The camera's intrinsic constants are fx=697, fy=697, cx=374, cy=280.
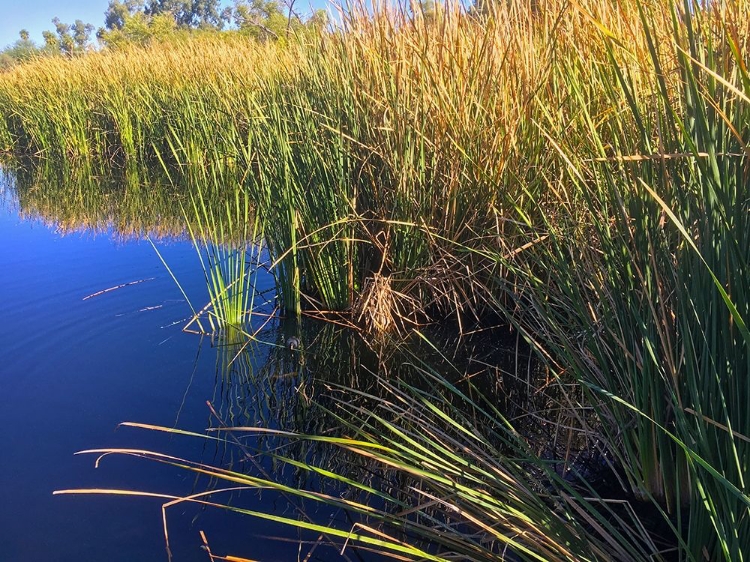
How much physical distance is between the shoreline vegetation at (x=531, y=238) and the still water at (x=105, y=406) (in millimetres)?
195

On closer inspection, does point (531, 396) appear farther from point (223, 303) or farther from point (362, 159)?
point (223, 303)

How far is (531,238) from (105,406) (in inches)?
65.8

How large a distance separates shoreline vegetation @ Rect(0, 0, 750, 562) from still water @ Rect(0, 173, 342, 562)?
19cm

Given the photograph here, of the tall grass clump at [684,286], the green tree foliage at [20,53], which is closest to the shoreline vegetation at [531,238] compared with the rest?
the tall grass clump at [684,286]

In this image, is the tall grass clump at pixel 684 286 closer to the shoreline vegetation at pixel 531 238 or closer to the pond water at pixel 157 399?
the shoreline vegetation at pixel 531 238

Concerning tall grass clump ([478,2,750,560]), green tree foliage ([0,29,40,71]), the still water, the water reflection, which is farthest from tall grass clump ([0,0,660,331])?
green tree foliage ([0,29,40,71])

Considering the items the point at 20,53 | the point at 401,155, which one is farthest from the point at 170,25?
the point at 401,155

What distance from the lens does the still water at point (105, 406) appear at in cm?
184

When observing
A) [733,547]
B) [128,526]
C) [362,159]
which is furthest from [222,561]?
[362,159]

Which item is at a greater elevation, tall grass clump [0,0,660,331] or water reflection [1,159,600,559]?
tall grass clump [0,0,660,331]

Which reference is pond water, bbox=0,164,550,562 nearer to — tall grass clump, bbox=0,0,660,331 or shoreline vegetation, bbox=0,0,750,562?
shoreline vegetation, bbox=0,0,750,562

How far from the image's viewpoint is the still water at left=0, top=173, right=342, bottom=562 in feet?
6.04

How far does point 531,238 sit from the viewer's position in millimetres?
2561

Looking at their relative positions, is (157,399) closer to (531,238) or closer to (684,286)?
(531,238)
